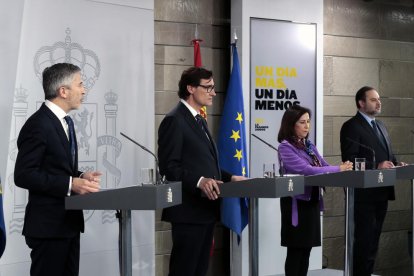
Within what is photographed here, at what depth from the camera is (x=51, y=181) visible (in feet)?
10.8

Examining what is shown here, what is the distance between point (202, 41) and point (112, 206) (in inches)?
117

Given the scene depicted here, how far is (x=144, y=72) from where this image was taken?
17.5ft

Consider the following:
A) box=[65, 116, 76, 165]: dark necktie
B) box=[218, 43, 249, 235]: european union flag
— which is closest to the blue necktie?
box=[65, 116, 76, 165]: dark necktie

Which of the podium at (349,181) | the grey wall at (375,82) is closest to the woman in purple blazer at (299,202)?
the podium at (349,181)

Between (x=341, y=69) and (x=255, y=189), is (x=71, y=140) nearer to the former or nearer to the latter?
(x=255, y=189)

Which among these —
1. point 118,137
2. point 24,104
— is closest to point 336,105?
point 118,137

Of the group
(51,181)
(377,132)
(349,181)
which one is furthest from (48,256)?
(377,132)

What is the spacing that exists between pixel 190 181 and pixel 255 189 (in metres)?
0.38

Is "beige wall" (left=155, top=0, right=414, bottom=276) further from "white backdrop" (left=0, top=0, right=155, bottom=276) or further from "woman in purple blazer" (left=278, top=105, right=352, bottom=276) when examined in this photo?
"woman in purple blazer" (left=278, top=105, right=352, bottom=276)

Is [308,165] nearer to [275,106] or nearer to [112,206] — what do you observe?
[275,106]

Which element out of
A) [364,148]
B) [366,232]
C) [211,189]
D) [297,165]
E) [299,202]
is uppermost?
[364,148]

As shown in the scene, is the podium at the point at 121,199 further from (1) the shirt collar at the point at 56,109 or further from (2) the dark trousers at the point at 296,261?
(2) the dark trousers at the point at 296,261

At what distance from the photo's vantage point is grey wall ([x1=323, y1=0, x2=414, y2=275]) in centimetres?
679

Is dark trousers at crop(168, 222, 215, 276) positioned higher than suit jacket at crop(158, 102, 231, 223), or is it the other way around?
suit jacket at crop(158, 102, 231, 223)
